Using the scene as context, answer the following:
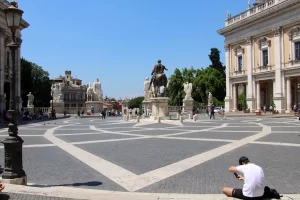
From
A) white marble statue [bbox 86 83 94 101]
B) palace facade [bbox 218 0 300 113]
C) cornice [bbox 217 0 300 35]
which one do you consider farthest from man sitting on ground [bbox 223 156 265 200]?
white marble statue [bbox 86 83 94 101]

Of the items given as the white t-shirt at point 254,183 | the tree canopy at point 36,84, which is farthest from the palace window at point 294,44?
the tree canopy at point 36,84

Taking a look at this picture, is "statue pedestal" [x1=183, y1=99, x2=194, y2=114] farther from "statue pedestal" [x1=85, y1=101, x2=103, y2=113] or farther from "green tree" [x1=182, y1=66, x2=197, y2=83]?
"green tree" [x1=182, y1=66, x2=197, y2=83]

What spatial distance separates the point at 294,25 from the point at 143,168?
122 ft

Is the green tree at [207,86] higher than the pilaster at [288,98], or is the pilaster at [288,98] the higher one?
the green tree at [207,86]

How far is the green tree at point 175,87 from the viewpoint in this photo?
74188 millimetres

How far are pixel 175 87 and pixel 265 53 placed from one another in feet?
107

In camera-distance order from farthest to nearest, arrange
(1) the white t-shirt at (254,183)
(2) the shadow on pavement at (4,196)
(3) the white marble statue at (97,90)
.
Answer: (3) the white marble statue at (97,90) → (2) the shadow on pavement at (4,196) → (1) the white t-shirt at (254,183)

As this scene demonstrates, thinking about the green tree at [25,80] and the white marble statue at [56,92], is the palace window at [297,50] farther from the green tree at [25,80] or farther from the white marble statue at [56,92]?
the green tree at [25,80]

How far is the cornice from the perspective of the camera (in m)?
38.8

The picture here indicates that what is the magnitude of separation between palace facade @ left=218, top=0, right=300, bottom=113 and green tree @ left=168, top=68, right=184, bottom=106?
77.2 ft

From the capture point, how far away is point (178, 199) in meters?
5.80

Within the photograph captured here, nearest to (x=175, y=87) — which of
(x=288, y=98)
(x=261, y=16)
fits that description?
(x=261, y=16)

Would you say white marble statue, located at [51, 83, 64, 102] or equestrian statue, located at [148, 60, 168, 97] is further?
white marble statue, located at [51, 83, 64, 102]

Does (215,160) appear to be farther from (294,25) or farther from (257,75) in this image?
(257,75)
